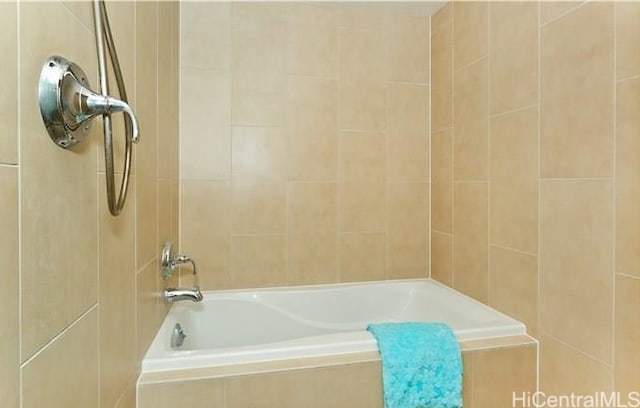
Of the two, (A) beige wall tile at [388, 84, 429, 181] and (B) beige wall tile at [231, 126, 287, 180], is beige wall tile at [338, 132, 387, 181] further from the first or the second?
(B) beige wall tile at [231, 126, 287, 180]

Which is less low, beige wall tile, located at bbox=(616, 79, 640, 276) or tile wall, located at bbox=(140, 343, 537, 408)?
beige wall tile, located at bbox=(616, 79, 640, 276)

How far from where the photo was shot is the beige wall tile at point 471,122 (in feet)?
6.14

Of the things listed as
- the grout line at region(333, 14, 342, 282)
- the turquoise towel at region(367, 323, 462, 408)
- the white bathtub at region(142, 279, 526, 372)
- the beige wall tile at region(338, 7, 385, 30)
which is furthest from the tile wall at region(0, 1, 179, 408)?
the beige wall tile at region(338, 7, 385, 30)

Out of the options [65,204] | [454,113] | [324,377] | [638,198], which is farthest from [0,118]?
[454,113]

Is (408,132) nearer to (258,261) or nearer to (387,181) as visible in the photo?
(387,181)

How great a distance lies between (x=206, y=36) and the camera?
2.08 metres

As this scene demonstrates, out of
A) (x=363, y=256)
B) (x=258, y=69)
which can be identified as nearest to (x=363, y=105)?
(x=258, y=69)

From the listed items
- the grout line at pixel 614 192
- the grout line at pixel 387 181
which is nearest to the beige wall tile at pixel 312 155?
the grout line at pixel 387 181

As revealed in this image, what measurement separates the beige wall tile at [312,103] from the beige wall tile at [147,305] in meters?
1.19

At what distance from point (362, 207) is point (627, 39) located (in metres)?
1.46

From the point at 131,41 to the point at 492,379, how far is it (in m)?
1.83

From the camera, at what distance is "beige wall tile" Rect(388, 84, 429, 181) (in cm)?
234

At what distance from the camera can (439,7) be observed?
7.41 feet

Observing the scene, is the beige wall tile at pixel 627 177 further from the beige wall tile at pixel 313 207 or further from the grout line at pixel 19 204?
the grout line at pixel 19 204
